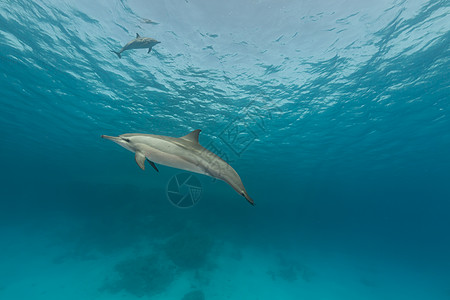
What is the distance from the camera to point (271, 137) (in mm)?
19125

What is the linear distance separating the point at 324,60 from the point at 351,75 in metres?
2.35

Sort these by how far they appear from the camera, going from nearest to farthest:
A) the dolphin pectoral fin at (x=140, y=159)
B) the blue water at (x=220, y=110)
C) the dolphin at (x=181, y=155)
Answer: the dolphin at (x=181, y=155) → the dolphin pectoral fin at (x=140, y=159) → the blue water at (x=220, y=110)

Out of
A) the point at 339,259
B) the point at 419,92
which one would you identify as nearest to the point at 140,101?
the point at 419,92

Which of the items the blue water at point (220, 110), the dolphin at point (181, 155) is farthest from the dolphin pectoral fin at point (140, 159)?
the blue water at point (220, 110)

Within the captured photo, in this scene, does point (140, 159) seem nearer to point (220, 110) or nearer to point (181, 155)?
point (181, 155)

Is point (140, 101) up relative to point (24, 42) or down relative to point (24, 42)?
down

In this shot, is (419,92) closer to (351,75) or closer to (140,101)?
(351,75)

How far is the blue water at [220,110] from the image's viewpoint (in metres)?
8.26

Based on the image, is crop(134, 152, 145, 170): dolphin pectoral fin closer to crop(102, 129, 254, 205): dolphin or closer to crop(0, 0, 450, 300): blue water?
crop(102, 129, 254, 205): dolphin

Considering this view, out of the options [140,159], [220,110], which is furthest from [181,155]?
[220,110]

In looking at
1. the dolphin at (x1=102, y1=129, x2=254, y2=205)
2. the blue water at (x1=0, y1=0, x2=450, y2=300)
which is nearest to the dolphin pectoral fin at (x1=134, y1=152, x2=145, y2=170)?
the dolphin at (x1=102, y1=129, x2=254, y2=205)

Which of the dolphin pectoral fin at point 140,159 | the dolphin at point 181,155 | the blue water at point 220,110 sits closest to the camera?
the dolphin at point 181,155

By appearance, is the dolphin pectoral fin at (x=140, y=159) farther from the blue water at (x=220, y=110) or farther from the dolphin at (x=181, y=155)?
the blue water at (x=220, y=110)

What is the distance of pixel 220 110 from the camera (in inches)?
582
